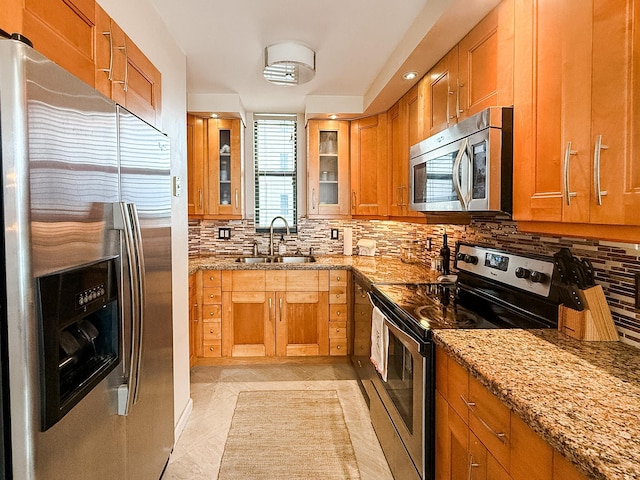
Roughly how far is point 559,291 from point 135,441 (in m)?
1.71

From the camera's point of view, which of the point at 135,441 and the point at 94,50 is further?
the point at 135,441

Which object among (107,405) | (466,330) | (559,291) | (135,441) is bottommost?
(135,441)

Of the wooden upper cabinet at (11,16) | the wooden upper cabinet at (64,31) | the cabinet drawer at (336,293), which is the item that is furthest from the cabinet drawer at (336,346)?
the wooden upper cabinet at (11,16)

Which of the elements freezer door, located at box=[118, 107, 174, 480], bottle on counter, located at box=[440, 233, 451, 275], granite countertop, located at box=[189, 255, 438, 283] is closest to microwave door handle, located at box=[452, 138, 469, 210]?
granite countertop, located at box=[189, 255, 438, 283]

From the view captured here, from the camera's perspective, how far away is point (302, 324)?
360 centimetres

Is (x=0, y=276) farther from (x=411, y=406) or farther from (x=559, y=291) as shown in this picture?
(x=559, y=291)

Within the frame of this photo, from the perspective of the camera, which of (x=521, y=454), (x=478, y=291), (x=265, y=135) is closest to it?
(x=521, y=454)

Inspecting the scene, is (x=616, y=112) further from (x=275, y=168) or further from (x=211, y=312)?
(x=275, y=168)

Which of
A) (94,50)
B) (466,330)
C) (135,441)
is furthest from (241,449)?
(94,50)

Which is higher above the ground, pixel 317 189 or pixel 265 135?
pixel 265 135

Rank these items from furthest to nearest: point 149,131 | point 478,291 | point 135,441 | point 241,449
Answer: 1. point 241,449
2. point 478,291
3. point 149,131
4. point 135,441

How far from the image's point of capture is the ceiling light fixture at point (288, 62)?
2484mm

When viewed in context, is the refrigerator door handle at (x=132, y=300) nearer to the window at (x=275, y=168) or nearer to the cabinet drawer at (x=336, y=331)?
the cabinet drawer at (x=336, y=331)

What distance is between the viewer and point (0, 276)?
→ 0.88 meters
